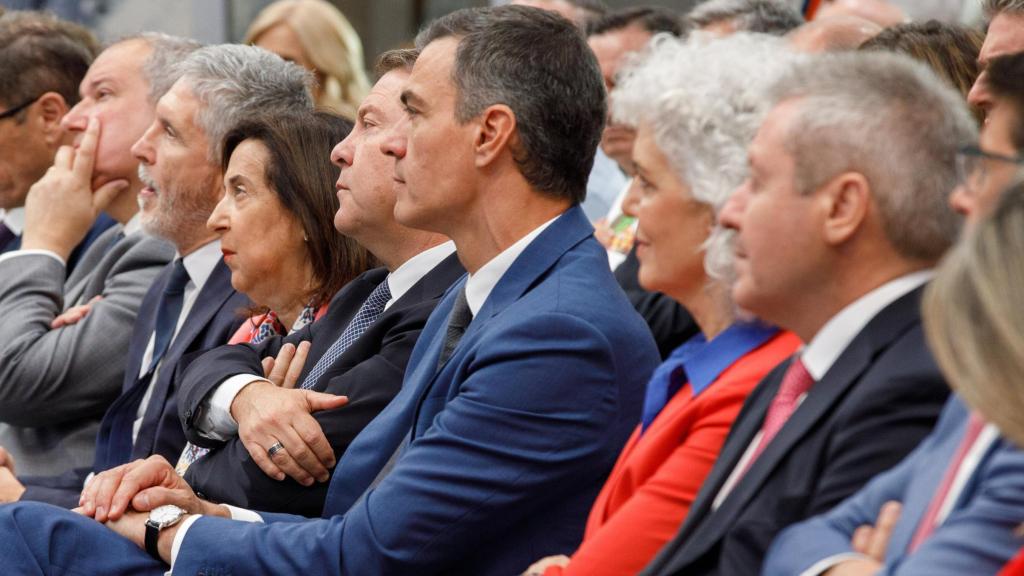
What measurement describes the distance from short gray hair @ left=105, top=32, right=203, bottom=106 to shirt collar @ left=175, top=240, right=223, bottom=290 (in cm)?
82

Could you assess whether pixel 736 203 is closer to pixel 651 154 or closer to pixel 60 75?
pixel 651 154

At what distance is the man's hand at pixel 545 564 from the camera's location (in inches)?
105

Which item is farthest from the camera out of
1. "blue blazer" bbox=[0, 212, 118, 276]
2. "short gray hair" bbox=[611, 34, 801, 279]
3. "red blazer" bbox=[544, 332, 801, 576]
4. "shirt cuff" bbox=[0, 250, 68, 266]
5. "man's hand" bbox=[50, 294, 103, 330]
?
"blue blazer" bbox=[0, 212, 118, 276]

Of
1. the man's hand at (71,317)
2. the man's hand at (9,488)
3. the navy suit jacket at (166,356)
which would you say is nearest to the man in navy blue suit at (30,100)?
the man's hand at (71,317)

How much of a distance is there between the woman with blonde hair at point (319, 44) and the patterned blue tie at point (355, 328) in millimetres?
2990

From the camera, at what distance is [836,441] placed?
212 centimetres

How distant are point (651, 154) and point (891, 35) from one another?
4.65 feet

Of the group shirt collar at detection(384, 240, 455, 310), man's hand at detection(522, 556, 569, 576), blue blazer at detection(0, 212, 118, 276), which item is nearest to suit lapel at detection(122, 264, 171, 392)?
blue blazer at detection(0, 212, 118, 276)

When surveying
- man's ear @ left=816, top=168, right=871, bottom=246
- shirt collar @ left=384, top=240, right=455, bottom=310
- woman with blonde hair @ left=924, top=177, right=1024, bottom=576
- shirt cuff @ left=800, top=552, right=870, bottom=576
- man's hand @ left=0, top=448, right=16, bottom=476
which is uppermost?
woman with blonde hair @ left=924, top=177, right=1024, bottom=576

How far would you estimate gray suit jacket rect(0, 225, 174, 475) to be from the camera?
446cm

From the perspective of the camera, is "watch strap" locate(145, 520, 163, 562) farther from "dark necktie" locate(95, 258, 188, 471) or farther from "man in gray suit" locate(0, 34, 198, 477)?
"dark necktie" locate(95, 258, 188, 471)

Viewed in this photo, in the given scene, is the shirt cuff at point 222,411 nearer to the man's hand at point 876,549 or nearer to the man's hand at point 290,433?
the man's hand at point 290,433

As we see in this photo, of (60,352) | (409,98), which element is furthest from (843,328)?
(60,352)

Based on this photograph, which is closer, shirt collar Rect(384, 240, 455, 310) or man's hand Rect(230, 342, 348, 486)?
man's hand Rect(230, 342, 348, 486)
